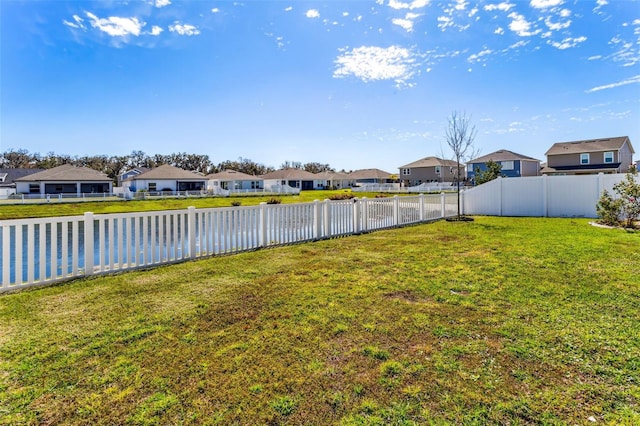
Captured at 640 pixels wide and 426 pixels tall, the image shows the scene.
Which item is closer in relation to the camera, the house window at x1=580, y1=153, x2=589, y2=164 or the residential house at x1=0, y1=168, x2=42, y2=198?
the house window at x1=580, y1=153, x2=589, y2=164

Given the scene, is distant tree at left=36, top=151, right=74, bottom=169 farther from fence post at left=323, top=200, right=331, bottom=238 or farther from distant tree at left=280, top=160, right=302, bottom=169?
fence post at left=323, top=200, right=331, bottom=238

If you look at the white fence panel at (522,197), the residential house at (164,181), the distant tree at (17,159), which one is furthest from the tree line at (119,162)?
the white fence panel at (522,197)

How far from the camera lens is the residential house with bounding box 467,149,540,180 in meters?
37.3

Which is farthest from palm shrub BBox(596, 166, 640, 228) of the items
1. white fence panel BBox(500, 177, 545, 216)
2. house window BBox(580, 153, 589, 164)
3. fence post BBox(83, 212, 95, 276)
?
house window BBox(580, 153, 589, 164)

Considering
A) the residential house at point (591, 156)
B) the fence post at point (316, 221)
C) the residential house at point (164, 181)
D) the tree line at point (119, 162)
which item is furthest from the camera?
the tree line at point (119, 162)

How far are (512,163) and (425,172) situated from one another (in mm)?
13360

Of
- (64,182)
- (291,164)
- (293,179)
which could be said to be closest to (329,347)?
(64,182)

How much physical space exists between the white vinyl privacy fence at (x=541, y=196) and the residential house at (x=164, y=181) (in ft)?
120

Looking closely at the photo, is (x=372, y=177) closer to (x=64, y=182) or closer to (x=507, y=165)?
(x=507, y=165)

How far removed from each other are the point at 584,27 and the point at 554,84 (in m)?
3.26

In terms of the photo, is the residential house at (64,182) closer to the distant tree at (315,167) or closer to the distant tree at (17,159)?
the distant tree at (17,159)

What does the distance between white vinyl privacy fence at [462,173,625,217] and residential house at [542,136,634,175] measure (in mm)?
23985

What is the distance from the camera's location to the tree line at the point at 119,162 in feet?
189

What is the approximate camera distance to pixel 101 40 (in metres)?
12.3
